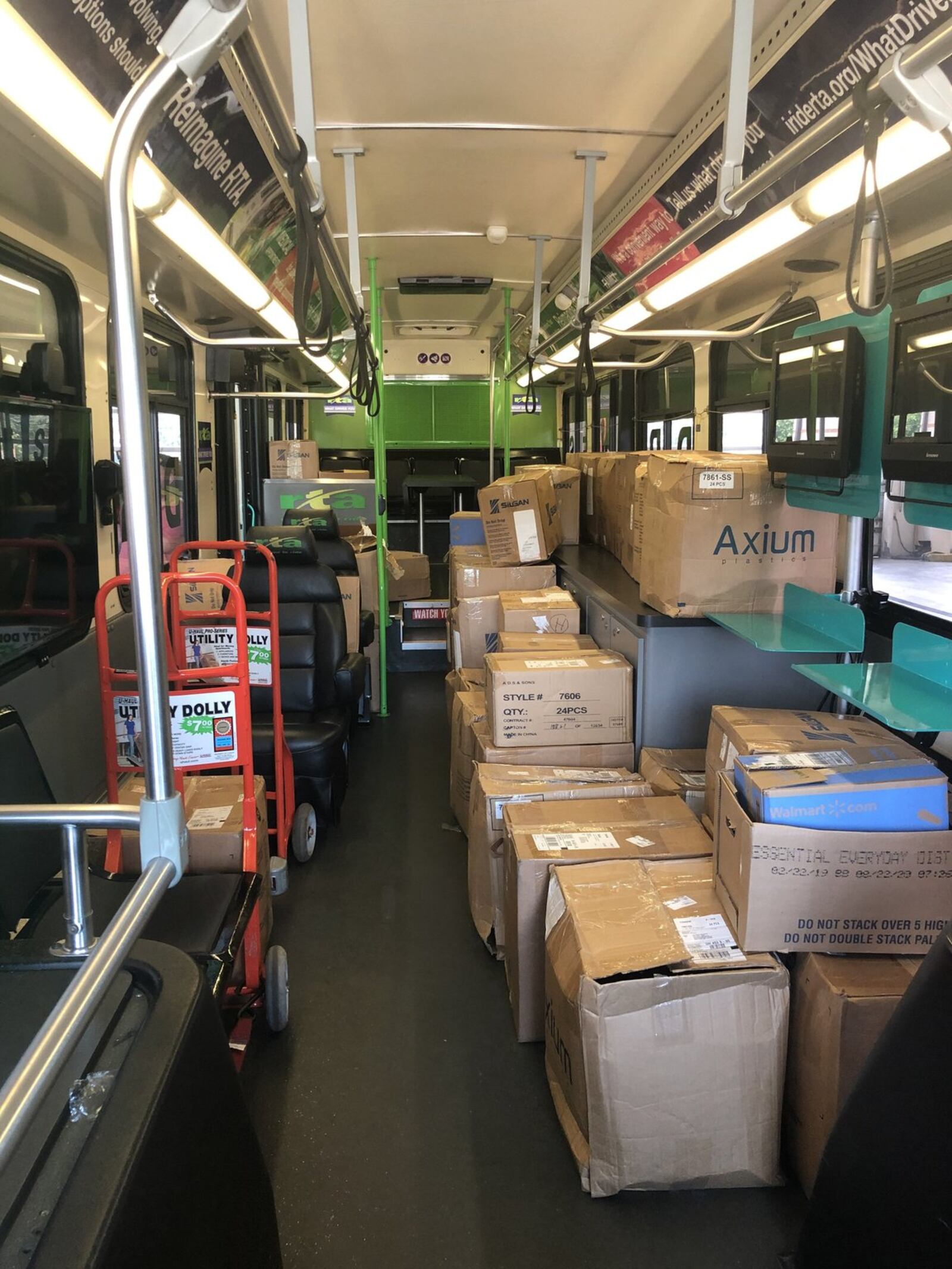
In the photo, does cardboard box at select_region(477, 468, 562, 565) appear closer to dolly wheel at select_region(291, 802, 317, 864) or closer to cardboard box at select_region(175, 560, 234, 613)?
cardboard box at select_region(175, 560, 234, 613)

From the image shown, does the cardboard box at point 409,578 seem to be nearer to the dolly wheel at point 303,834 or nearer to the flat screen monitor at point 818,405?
the dolly wheel at point 303,834

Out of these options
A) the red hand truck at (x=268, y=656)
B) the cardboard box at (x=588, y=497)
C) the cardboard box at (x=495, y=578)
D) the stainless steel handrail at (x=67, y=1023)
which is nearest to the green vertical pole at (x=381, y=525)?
the cardboard box at (x=495, y=578)

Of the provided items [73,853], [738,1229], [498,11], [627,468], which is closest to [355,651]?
[627,468]

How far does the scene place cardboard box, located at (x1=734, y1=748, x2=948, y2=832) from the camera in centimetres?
181

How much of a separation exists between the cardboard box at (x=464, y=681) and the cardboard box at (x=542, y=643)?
0.37 m

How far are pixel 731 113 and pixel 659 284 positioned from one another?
136 centimetres

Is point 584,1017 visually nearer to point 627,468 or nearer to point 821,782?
point 821,782

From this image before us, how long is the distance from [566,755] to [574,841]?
65cm

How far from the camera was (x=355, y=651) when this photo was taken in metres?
4.71

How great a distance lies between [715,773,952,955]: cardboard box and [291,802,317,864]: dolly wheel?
6.85 ft

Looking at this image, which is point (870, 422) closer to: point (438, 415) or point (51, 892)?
point (51, 892)

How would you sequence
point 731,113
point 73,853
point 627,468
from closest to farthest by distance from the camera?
1. point 73,853
2. point 731,113
3. point 627,468

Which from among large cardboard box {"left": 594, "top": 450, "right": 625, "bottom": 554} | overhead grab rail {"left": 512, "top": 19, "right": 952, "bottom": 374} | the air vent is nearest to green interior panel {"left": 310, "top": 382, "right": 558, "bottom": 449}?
the air vent

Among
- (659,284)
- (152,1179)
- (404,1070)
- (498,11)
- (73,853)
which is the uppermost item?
(498,11)
